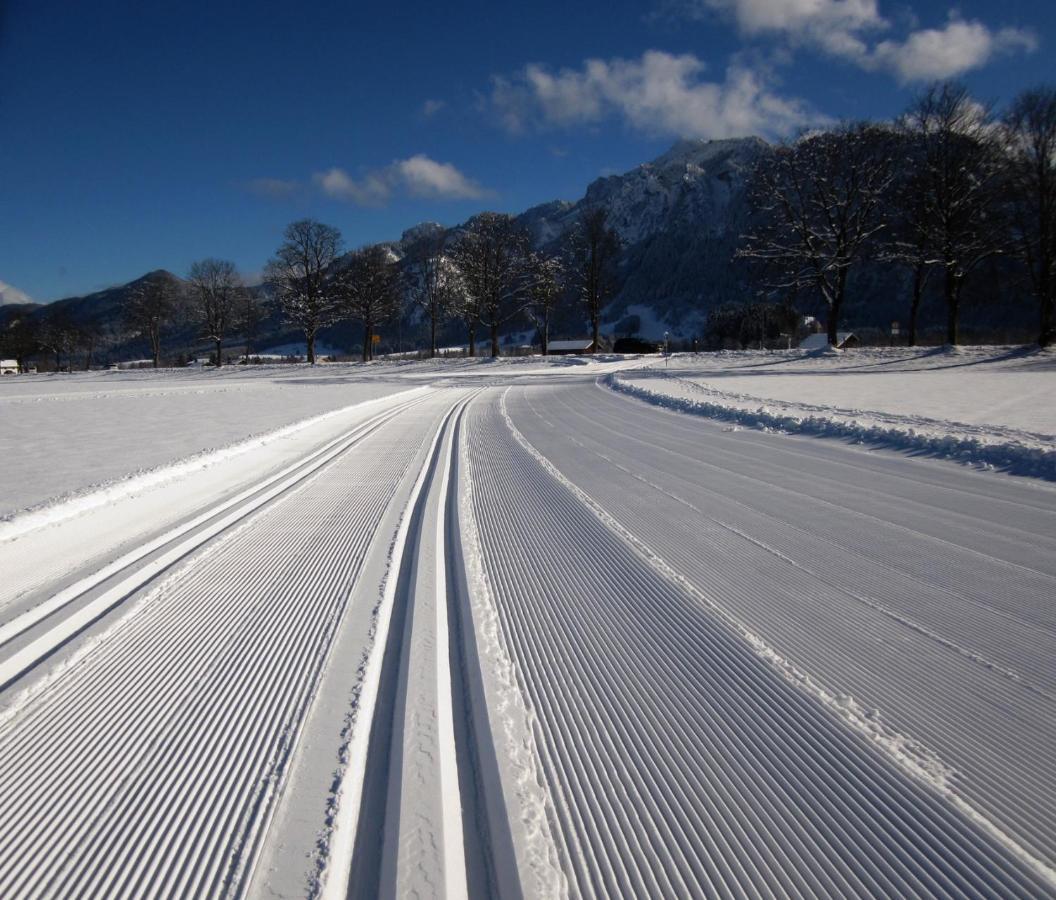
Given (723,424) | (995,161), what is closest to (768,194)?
(995,161)

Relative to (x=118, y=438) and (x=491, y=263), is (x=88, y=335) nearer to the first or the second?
(x=491, y=263)

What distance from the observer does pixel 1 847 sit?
192 cm

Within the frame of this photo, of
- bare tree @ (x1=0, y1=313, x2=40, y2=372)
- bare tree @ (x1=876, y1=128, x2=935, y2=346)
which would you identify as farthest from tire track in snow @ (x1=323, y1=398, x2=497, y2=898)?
bare tree @ (x1=0, y1=313, x2=40, y2=372)

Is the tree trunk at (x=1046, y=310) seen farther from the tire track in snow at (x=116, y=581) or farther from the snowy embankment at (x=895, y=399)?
the tire track in snow at (x=116, y=581)

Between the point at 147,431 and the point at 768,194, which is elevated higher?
the point at 768,194

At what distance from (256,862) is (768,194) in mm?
38179

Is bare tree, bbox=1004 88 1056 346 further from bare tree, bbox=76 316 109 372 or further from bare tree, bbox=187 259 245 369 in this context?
bare tree, bbox=76 316 109 372

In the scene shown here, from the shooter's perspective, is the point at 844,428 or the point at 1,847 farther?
the point at 844,428

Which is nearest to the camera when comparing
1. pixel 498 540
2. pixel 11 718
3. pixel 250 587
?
pixel 11 718

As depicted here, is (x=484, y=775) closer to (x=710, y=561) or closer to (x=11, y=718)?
(x=11, y=718)

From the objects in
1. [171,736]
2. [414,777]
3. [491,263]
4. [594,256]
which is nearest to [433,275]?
[491,263]

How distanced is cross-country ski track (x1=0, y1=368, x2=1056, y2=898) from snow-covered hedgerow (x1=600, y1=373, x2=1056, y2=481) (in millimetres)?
1909

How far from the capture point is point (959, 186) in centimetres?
2950

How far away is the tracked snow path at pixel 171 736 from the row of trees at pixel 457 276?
42.9 m
